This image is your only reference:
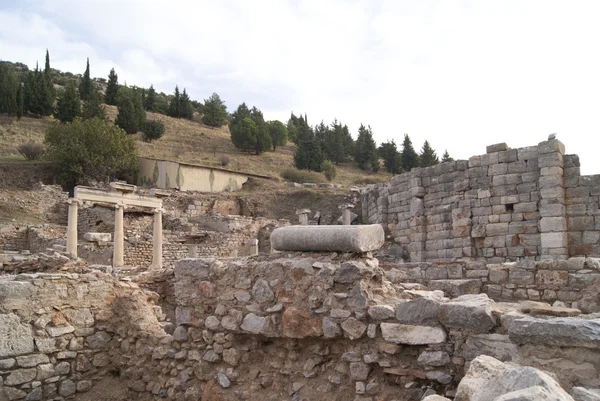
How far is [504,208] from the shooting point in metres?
14.6

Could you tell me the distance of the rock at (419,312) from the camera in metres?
4.23

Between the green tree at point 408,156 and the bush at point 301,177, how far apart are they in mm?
14437

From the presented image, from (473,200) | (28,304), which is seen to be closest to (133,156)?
(473,200)

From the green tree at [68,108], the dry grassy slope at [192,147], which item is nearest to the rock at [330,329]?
the dry grassy slope at [192,147]

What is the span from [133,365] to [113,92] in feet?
207

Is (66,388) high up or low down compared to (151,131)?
down

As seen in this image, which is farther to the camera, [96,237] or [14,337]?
[96,237]

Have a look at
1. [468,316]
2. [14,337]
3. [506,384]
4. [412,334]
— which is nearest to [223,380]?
[412,334]

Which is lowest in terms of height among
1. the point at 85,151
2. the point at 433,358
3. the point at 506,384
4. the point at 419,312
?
the point at 433,358

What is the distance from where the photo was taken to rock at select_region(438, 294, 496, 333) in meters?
3.92

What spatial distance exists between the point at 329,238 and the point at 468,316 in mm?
1750

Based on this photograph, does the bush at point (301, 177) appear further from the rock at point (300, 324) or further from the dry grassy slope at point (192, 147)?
the rock at point (300, 324)

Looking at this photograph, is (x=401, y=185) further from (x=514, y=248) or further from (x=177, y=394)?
(x=177, y=394)

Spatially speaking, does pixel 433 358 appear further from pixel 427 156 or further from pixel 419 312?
pixel 427 156
